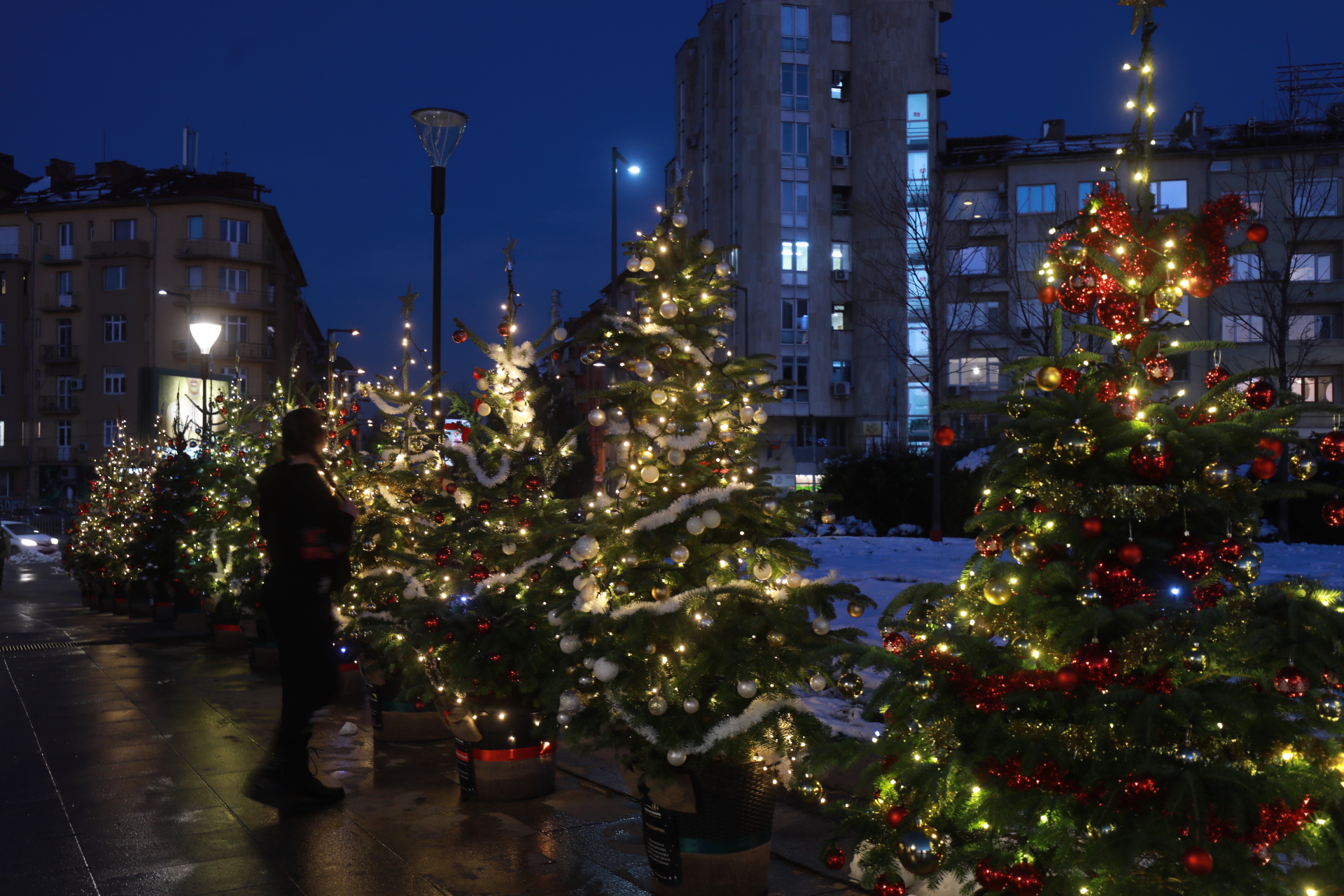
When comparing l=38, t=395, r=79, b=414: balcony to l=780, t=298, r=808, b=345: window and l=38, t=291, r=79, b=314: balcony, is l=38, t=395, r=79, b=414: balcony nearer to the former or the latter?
l=38, t=291, r=79, b=314: balcony

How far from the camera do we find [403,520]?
8906 millimetres

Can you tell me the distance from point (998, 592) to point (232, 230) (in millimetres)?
68296

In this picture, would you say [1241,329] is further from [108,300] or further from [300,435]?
[108,300]

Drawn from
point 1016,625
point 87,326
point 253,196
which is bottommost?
point 1016,625

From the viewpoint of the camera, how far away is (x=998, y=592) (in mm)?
3283

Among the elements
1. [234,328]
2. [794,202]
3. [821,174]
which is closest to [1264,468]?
[794,202]

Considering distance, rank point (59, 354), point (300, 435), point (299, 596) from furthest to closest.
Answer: point (59, 354)
point (300, 435)
point (299, 596)

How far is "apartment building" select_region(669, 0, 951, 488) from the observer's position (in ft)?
157

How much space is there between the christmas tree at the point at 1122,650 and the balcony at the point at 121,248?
69.0m

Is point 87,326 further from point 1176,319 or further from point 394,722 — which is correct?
point 1176,319

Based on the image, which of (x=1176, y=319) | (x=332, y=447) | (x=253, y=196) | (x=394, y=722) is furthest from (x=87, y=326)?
(x=1176, y=319)

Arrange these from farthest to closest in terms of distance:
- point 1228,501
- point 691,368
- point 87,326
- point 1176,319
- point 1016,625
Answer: point 87,326, point 691,368, point 1176,319, point 1016,625, point 1228,501

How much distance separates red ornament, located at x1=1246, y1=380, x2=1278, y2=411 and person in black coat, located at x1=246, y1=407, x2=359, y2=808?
425cm

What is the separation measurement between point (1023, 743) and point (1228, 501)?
1.00 metres
